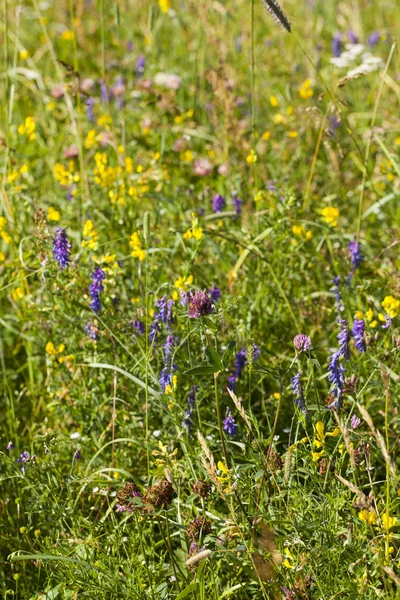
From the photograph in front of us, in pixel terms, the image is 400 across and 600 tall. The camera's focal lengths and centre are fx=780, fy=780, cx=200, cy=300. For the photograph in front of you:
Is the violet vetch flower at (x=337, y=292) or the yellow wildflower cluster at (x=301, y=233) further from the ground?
the yellow wildflower cluster at (x=301, y=233)

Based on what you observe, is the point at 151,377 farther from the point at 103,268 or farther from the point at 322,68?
the point at 322,68

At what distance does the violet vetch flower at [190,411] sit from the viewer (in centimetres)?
192

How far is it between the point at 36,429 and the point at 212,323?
1078 mm

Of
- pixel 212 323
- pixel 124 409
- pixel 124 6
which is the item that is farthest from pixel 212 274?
pixel 124 6

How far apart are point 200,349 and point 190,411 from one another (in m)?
0.26

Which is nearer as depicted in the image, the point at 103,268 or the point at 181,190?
the point at 103,268

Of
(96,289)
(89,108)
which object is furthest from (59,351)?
(89,108)

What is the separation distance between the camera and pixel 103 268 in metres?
2.21

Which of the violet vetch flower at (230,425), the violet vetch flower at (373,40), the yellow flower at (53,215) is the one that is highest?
the violet vetch flower at (373,40)

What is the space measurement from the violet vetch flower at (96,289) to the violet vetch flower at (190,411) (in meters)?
0.36

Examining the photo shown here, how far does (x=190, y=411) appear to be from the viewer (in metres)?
1.92

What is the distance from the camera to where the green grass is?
1.59 metres

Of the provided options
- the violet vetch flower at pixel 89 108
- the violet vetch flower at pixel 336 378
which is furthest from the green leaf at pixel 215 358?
the violet vetch flower at pixel 89 108

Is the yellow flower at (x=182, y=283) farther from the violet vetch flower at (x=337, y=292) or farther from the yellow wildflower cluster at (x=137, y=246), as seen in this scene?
the violet vetch flower at (x=337, y=292)
